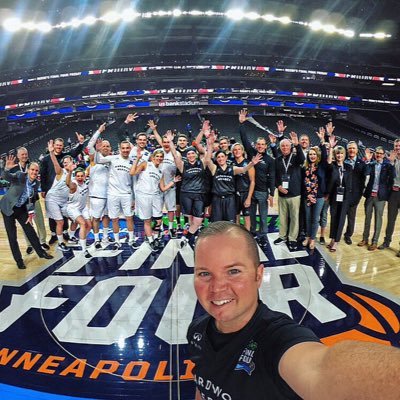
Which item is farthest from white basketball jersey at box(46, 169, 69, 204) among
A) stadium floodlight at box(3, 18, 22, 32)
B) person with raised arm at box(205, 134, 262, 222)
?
stadium floodlight at box(3, 18, 22, 32)

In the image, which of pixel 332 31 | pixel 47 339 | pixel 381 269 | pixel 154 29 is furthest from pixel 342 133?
pixel 47 339

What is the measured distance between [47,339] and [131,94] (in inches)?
837

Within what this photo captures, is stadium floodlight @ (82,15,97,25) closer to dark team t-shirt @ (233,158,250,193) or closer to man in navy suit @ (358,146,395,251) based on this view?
dark team t-shirt @ (233,158,250,193)

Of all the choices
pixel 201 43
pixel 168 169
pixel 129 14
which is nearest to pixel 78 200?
pixel 168 169

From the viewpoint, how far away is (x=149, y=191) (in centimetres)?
514

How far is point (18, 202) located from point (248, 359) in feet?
15.2

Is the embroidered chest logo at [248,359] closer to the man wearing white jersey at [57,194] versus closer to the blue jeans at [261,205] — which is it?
the blue jeans at [261,205]

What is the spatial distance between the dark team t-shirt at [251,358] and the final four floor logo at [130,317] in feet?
5.32

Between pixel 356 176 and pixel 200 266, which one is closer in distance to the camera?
pixel 200 266

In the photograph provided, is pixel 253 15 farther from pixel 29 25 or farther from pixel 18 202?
pixel 18 202

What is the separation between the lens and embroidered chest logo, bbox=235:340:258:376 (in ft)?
2.99

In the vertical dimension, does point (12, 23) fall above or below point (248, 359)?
above

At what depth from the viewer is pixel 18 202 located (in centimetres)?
442

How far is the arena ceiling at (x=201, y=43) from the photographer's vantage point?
1881cm
